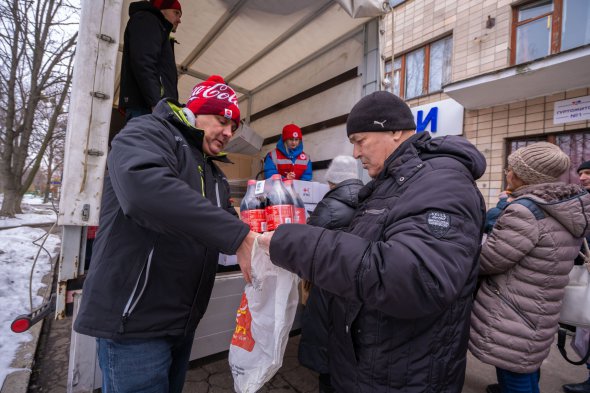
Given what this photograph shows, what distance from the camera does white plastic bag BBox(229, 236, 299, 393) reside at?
1214 millimetres

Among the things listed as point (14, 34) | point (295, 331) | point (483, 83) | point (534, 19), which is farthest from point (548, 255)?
point (14, 34)

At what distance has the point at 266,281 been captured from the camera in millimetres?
1259

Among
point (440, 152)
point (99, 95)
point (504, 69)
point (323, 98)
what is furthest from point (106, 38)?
point (504, 69)

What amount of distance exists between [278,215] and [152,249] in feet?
1.61

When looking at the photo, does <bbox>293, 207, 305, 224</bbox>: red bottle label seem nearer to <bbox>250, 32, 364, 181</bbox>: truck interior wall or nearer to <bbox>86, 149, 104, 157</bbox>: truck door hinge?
<bbox>86, 149, 104, 157</bbox>: truck door hinge

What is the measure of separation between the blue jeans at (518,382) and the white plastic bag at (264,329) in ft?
4.81

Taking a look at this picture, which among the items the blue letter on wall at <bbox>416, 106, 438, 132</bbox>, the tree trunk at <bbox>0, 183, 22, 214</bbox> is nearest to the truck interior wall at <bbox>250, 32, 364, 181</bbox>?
the blue letter on wall at <bbox>416, 106, 438, 132</bbox>

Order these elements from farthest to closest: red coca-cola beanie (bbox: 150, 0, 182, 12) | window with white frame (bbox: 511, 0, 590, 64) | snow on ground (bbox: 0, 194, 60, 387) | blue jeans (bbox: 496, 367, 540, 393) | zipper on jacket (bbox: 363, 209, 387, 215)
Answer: window with white frame (bbox: 511, 0, 590, 64) < snow on ground (bbox: 0, 194, 60, 387) < red coca-cola beanie (bbox: 150, 0, 182, 12) < blue jeans (bbox: 496, 367, 540, 393) < zipper on jacket (bbox: 363, 209, 387, 215)

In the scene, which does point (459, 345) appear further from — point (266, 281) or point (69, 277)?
point (69, 277)

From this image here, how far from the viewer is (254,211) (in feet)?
4.28

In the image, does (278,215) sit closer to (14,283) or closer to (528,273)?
(528,273)

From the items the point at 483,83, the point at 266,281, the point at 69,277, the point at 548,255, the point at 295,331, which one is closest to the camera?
the point at 266,281

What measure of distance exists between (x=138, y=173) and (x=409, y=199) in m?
0.86

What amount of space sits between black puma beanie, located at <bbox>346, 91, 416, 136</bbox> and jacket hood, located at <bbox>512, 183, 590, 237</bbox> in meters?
0.98
